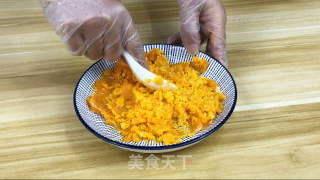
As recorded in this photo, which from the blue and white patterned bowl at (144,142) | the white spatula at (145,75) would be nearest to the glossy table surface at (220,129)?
the blue and white patterned bowl at (144,142)

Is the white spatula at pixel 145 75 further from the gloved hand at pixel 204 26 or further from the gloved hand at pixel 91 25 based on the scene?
the gloved hand at pixel 204 26

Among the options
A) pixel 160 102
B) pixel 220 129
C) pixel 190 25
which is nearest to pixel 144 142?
pixel 160 102

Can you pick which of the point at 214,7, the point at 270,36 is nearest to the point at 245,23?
the point at 270,36

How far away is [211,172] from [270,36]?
0.93 meters

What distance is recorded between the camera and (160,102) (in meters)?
1.17

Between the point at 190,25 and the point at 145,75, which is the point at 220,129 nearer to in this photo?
the point at 145,75

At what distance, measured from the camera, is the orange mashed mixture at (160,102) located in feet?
3.61

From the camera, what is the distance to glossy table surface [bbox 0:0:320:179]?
42.3 inches

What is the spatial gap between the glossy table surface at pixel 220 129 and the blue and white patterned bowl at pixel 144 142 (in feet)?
0.26

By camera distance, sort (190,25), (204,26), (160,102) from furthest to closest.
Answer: (204,26), (190,25), (160,102)

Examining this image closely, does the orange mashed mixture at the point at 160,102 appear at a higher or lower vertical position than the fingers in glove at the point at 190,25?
lower

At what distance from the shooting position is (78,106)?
1120 mm

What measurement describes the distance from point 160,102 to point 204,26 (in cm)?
49

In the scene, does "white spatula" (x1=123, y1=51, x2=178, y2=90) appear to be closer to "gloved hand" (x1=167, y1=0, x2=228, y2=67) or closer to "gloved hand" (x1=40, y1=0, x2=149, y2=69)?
"gloved hand" (x1=40, y1=0, x2=149, y2=69)
